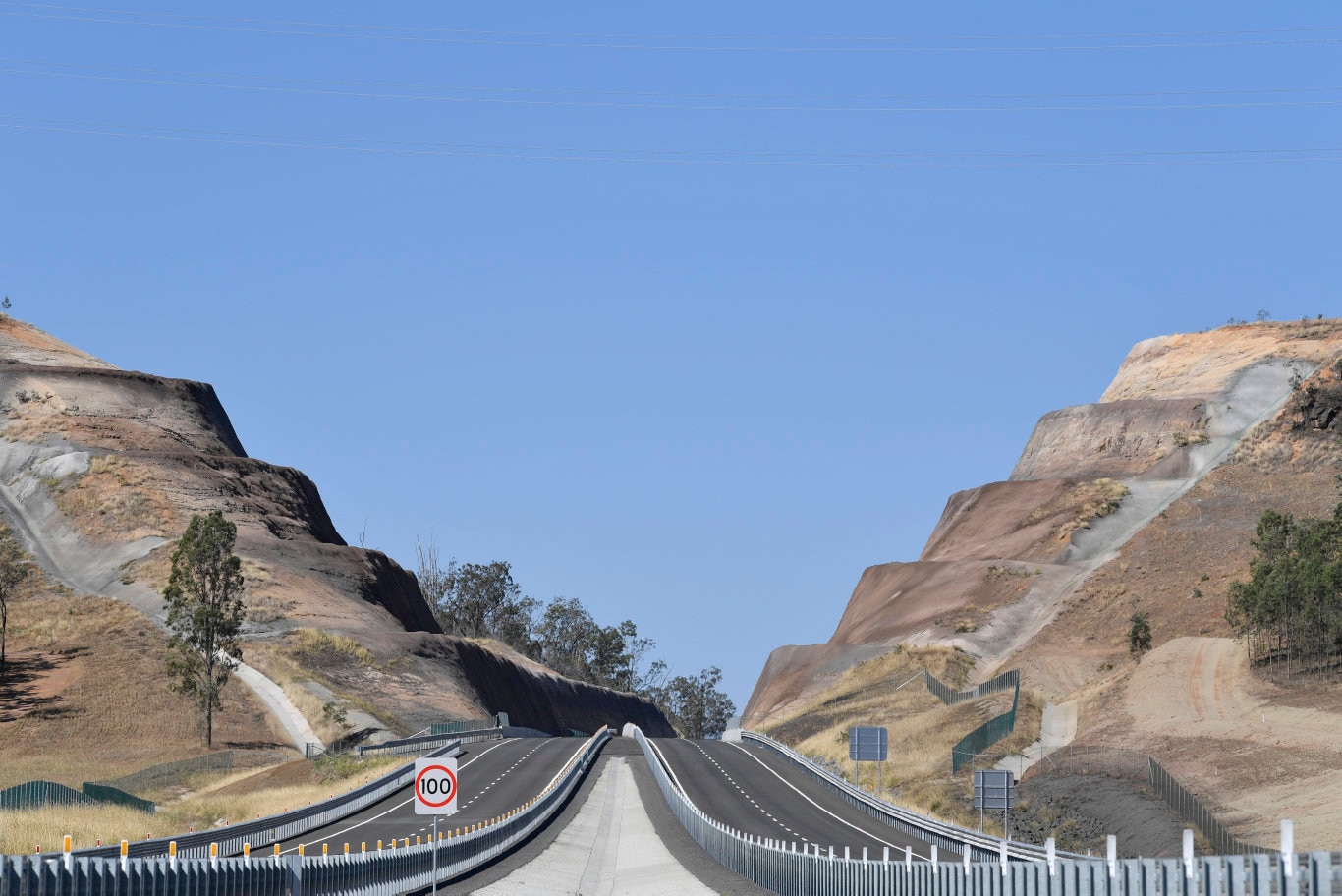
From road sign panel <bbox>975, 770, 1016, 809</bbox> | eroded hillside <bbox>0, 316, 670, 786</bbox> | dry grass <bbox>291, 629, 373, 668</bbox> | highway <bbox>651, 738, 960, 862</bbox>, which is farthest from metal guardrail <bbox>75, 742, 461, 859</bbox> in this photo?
dry grass <bbox>291, 629, 373, 668</bbox>

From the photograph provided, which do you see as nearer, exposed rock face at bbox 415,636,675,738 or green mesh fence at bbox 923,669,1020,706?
green mesh fence at bbox 923,669,1020,706

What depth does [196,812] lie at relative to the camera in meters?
59.5

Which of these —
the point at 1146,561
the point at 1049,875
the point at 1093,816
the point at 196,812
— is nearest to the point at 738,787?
the point at 1093,816

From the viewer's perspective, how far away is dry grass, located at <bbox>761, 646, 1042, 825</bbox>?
7538 cm

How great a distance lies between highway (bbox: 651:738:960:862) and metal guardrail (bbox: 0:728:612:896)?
8579mm

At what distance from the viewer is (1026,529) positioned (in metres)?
142

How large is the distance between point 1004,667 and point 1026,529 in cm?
3167

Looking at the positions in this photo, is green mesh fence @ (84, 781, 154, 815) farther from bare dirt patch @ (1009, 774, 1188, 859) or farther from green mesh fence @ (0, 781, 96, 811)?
bare dirt patch @ (1009, 774, 1188, 859)

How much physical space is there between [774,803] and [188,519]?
231 ft

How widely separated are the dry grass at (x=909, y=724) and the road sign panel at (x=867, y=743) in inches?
137

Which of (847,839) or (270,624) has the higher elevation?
(270,624)

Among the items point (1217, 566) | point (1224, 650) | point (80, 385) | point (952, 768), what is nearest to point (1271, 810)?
point (952, 768)

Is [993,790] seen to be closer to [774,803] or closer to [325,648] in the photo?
[774,803]

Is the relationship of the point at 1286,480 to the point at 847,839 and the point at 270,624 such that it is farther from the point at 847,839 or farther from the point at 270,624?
the point at 847,839
